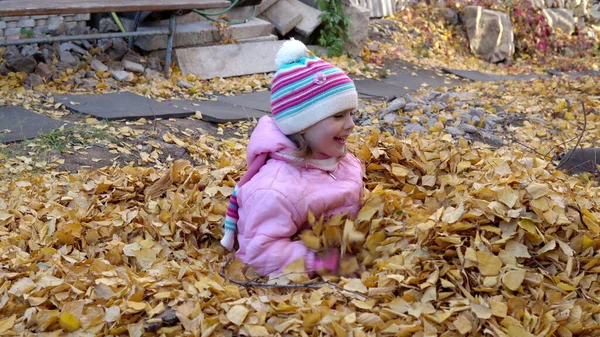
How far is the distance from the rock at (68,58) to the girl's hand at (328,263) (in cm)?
438

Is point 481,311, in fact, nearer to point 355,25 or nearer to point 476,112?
point 476,112

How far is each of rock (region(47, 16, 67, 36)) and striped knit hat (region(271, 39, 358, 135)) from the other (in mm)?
4604

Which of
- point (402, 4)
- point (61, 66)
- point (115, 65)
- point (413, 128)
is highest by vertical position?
point (61, 66)

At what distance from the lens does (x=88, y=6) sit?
5.70 metres

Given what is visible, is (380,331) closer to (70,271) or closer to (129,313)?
(129,313)

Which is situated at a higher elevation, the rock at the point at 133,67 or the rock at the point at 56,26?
the rock at the point at 56,26

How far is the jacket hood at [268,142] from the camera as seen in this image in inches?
107

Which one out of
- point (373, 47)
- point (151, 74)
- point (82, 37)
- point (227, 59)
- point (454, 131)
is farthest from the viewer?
point (373, 47)

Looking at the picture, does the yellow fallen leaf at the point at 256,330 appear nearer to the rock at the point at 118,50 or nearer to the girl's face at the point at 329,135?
the girl's face at the point at 329,135

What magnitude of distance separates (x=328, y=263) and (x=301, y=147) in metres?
0.45

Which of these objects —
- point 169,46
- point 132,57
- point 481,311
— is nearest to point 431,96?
point 169,46

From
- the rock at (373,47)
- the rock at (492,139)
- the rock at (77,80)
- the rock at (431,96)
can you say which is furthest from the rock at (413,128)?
the rock at (373,47)

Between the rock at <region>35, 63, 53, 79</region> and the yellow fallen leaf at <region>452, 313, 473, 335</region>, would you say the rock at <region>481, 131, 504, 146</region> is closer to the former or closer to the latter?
the yellow fallen leaf at <region>452, 313, 473, 335</region>

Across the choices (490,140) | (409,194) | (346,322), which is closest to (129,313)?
(346,322)
